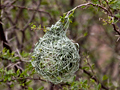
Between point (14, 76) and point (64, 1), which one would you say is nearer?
point (14, 76)

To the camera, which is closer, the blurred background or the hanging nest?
the hanging nest

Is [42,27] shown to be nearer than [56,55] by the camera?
No

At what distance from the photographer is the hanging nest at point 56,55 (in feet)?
4.90

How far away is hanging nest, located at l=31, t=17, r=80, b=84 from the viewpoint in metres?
1.49

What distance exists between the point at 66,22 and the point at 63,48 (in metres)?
0.21

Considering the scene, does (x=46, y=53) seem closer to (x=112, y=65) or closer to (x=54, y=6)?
(x=54, y=6)

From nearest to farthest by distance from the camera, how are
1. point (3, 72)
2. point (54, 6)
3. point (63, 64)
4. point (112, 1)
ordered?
point (112, 1) < point (63, 64) < point (3, 72) < point (54, 6)

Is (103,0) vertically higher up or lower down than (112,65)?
higher up

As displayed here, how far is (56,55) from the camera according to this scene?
1509 mm

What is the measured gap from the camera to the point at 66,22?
58.4 inches

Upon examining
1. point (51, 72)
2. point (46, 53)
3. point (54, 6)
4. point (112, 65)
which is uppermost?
point (54, 6)

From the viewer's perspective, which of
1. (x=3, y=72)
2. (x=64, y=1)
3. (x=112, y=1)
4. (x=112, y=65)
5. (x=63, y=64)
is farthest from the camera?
(x=112, y=65)

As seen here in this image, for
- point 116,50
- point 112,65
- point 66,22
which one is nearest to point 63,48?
point 66,22

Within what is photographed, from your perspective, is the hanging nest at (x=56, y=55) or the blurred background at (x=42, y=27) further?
the blurred background at (x=42, y=27)
